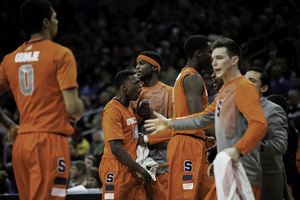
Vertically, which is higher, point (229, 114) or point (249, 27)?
point (249, 27)

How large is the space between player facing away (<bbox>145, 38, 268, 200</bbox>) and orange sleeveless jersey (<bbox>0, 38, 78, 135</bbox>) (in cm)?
89

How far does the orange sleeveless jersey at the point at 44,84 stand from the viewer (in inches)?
110

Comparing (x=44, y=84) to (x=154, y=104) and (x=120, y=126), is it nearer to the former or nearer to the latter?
(x=120, y=126)

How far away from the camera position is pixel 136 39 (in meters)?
13.4

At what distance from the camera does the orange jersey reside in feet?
14.1

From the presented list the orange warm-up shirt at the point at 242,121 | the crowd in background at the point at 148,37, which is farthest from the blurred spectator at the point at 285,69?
the orange warm-up shirt at the point at 242,121

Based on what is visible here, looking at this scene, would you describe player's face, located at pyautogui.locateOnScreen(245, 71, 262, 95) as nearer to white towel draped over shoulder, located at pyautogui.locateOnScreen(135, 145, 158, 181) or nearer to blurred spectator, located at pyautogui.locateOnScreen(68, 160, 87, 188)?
white towel draped over shoulder, located at pyautogui.locateOnScreen(135, 145, 158, 181)

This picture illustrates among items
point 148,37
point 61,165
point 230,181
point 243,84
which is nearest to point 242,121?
point 243,84

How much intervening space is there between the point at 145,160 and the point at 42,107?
205cm

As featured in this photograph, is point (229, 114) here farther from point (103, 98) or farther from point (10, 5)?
point (10, 5)

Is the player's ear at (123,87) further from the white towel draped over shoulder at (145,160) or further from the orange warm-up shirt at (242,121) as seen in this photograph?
the orange warm-up shirt at (242,121)

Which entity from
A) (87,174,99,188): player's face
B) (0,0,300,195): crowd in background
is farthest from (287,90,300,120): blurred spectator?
(87,174,99,188): player's face

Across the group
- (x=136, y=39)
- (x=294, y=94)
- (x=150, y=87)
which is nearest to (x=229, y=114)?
(x=150, y=87)

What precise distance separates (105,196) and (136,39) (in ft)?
32.0
